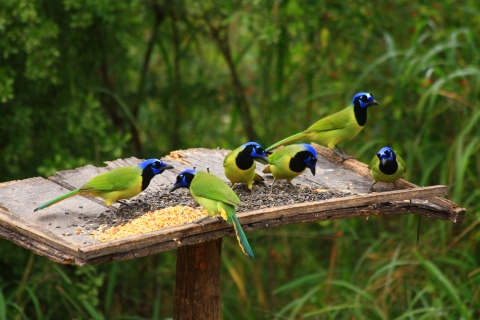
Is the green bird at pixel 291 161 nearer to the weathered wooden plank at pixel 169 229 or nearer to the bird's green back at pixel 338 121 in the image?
the weathered wooden plank at pixel 169 229

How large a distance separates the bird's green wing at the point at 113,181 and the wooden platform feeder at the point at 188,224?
16cm

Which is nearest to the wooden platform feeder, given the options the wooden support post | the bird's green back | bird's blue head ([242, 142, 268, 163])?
the wooden support post

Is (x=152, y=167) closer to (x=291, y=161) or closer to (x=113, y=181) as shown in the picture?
(x=113, y=181)

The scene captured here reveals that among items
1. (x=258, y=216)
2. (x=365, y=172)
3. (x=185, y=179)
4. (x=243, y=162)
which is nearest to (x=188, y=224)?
(x=258, y=216)

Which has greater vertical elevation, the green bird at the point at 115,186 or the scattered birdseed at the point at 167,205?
the green bird at the point at 115,186

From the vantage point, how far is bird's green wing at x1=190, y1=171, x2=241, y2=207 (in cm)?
349

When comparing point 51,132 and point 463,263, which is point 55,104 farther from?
point 463,263

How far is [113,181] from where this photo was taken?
3.81 metres

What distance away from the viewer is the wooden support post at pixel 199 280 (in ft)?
13.5

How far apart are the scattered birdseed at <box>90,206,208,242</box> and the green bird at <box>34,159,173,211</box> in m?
0.17

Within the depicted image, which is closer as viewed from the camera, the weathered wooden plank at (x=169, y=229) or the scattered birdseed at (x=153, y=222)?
the weathered wooden plank at (x=169, y=229)

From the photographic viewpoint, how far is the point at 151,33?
7.36 meters

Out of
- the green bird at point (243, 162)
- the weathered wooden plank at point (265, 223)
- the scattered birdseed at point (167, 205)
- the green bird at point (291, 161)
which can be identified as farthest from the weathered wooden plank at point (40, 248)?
the green bird at point (291, 161)

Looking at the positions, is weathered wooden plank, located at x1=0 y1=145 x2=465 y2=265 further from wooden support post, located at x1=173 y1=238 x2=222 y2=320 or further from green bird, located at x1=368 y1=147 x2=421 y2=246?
wooden support post, located at x1=173 y1=238 x2=222 y2=320
